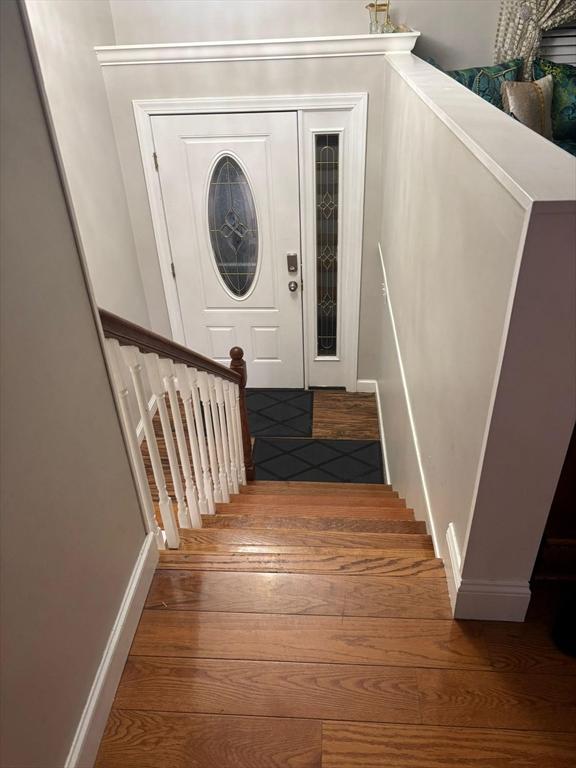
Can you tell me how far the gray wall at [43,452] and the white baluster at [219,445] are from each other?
1025 mm

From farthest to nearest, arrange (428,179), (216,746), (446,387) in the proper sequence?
1. (428,179)
2. (446,387)
3. (216,746)

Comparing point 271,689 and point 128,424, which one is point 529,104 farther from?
point 271,689

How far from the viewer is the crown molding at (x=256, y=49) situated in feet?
10.1

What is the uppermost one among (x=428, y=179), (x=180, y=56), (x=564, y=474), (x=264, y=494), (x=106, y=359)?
(x=180, y=56)

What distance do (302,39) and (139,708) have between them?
11.0 feet

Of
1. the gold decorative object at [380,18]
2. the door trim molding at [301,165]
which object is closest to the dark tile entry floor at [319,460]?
the door trim molding at [301,165]

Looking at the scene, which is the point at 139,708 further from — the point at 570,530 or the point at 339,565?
the point at 570,530

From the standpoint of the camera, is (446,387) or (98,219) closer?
(446,387)

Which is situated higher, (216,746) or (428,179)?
(428,179)

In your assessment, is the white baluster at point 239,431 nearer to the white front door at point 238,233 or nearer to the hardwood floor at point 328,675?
the hardwood floor at point 328,675

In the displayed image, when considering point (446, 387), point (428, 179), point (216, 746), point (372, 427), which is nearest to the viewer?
point (216, 746)

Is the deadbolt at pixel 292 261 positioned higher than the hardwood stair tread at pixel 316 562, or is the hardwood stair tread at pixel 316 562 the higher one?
the deadbolt at pixel 292 261

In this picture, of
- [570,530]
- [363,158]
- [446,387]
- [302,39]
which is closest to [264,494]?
[446,387]

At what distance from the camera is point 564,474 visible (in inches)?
50.4
